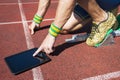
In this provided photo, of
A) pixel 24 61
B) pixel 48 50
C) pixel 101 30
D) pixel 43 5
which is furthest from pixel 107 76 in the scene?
pixel 43 5

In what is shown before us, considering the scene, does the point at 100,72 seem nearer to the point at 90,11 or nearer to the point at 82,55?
the point at 82,55

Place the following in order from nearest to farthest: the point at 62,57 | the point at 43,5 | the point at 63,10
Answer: the point at 63,10 → the point at 62,57 → the point at 43,5

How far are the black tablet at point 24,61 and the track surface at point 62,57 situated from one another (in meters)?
0.05

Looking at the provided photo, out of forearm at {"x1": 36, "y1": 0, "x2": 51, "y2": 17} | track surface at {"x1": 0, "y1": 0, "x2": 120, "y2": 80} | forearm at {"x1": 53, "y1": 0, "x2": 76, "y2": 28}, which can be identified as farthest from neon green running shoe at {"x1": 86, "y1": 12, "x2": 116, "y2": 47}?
forearm at {"x1": 36, "y1": 0, "x2": 51, "y2": 17}

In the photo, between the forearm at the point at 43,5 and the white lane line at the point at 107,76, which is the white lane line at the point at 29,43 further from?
the white lane line at the point at 107,76

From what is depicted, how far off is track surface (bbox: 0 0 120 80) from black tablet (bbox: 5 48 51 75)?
0.17ft

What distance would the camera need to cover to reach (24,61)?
2854 mm

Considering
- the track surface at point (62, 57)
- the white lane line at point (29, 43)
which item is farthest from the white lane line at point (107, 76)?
the white lane line at point (29, 43)

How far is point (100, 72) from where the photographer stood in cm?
271

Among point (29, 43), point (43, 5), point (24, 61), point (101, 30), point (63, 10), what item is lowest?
point (29, 43)

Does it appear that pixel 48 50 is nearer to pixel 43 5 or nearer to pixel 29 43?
pixel 29 43

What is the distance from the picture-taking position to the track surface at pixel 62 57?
264 cm

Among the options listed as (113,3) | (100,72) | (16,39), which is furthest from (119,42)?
(16,39)

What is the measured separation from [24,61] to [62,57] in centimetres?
50
